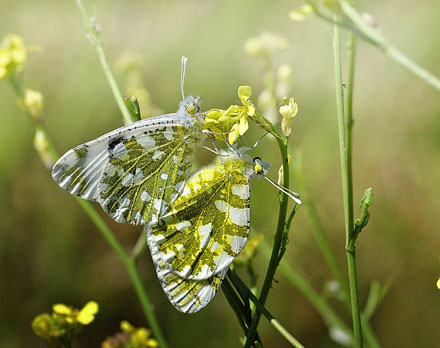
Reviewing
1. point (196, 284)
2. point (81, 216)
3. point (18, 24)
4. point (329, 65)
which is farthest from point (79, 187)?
point (18, 24)

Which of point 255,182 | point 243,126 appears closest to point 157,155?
point 243,126

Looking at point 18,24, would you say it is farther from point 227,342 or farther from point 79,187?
point 79,187

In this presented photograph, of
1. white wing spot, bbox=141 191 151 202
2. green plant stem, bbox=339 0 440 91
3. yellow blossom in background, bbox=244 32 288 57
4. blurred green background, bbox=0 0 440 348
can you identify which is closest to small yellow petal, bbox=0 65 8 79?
white wing spot, bbox=141 191 151 202

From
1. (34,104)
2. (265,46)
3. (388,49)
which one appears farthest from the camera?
(265,46)

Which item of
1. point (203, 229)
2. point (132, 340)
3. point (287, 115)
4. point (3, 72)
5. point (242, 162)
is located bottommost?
point (132, 340)

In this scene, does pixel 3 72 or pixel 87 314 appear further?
pixel 3 72

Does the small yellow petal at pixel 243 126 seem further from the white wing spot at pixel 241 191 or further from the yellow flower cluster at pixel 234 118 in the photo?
the white wing spot at pixel 241 191

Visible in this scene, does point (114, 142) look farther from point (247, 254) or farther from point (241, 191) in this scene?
point (247, 254)
